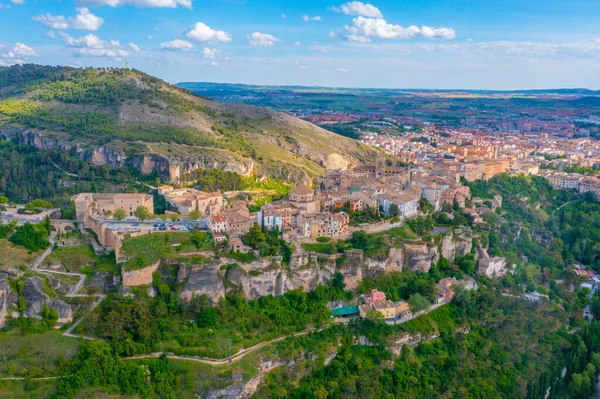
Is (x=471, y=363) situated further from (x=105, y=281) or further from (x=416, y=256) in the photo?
(x=105, y=281)

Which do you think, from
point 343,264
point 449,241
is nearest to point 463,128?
point 449,241

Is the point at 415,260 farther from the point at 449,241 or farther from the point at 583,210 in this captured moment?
the point at 583,210

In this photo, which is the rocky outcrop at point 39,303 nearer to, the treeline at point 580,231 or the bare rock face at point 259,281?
the bare rock face at point 259,281

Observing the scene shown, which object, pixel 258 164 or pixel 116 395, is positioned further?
pixel 258 164

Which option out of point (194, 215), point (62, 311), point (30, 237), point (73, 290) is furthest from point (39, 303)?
point (194, 215)

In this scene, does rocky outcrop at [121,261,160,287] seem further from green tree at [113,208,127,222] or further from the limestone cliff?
green tree at [113,208,127,222]

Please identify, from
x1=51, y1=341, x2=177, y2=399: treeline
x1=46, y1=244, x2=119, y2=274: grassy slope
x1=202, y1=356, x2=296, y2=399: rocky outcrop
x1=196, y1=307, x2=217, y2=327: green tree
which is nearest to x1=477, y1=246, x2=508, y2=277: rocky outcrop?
x1=202, y1=356, x2=296, y2=399: rocky outcrop
